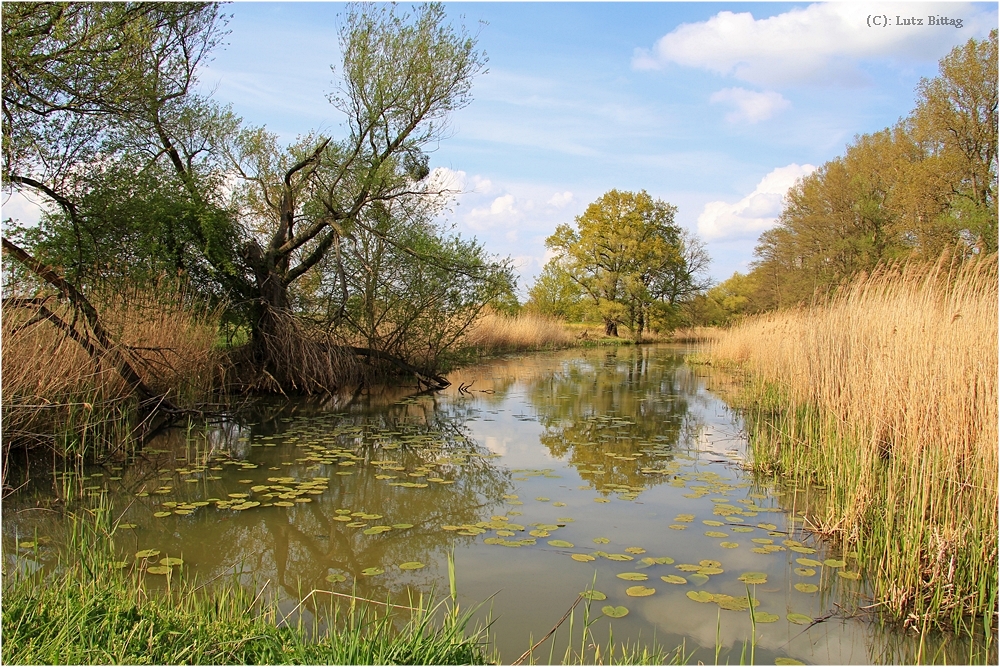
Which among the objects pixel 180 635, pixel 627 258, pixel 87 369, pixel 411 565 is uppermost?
pixel 627 258

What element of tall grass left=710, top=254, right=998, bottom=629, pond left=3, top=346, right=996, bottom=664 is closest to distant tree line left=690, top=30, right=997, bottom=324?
tall grass left=710, top=254, right=998, bottom=629

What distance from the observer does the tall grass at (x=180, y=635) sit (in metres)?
2.59

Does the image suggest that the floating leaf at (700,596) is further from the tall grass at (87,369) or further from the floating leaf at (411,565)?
the tall grass at (87,369)

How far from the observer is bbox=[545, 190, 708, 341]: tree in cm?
3503

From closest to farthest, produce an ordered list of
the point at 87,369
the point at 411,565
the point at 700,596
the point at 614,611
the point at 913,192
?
the point at 614,611
the point at 700,596
the point at 411,565
the point at 87,369
the point at 913,192

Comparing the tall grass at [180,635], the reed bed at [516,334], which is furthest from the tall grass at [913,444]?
the reed bed at [516,334]

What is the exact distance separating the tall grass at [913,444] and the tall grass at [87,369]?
5.88 meters

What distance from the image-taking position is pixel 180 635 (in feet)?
8.96

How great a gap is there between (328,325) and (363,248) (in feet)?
5.09

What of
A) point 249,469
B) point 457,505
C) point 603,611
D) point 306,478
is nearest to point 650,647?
point 603,611

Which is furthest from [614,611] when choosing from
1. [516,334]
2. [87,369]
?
[516,334]

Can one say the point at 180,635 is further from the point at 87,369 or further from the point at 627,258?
the point at 627,258

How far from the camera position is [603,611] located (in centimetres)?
346

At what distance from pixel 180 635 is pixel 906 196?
79.2 feet
